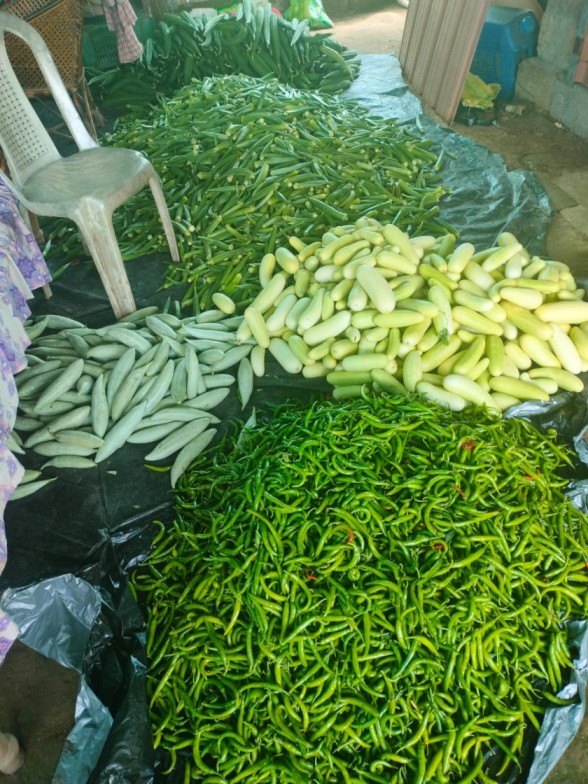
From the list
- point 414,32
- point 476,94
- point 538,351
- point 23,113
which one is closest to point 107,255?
point 23,113

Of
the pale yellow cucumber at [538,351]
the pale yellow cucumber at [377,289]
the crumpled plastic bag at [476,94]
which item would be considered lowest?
the pale yellow cucumber at [538,351]

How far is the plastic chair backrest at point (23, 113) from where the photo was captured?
3596 mm

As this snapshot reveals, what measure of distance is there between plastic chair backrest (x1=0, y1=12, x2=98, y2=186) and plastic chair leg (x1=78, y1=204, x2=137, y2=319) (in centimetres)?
77

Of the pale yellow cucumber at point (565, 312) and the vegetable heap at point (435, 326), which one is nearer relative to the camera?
the vegetable heap at point (435, 326)

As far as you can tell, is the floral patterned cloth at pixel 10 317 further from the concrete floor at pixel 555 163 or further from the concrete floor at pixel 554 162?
the concrete floor at pixel 554 162

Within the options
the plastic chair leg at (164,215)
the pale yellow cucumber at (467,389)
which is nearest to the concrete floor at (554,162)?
the pale yellow cucumber at (467,389)

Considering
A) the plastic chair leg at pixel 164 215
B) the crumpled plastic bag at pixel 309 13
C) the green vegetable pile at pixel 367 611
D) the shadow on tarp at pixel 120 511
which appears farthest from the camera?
the crumpled plastic bag at pixel 309 13

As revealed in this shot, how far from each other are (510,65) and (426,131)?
1.96m

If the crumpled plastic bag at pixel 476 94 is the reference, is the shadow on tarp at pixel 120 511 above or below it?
below

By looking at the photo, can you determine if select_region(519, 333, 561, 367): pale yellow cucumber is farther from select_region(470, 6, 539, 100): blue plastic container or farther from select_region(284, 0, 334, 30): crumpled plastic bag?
select_region(284, 0, 334, 30): crumpled plastic bag

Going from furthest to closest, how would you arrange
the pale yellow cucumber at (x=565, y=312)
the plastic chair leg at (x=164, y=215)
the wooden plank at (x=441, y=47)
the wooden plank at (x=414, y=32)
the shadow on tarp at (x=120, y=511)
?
the wooden plank at (x=414, y=32), the wooden plank at (x=441, y=47), the plastic chair leg at (x=164, y=215), the pale yellow cucumber at (x=565, y=312), the shadow on tarp at (x=120, y=511)

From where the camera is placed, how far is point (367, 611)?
5.68ft

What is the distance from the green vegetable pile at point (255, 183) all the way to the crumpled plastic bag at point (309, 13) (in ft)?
13.0

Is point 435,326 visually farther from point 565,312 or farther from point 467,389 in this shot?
point 565,312
